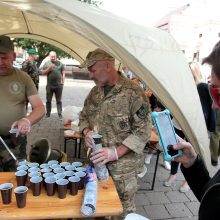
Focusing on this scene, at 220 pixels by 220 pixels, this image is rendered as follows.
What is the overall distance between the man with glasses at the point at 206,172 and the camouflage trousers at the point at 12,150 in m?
1.63

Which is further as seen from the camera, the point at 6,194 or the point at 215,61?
the point at 6,194

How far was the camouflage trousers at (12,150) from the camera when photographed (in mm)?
2625

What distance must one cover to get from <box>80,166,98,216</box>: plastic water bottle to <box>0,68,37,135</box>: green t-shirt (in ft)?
3.59

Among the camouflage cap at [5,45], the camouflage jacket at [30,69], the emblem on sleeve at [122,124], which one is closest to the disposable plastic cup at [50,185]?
the emblem on sleeve at [122,124]

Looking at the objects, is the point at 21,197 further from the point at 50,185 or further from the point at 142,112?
the point at 142,112

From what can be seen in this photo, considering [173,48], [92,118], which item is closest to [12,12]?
[92,118]

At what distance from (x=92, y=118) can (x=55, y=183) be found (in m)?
0.88

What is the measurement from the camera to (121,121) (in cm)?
234

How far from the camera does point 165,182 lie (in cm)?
446

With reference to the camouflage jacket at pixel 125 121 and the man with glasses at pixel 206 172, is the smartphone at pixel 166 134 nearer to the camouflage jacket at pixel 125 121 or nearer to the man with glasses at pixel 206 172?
the man with glasses at pixel 206 172

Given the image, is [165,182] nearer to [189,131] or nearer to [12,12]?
[189,131]

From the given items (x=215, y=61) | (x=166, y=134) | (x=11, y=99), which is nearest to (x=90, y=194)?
(x=166, y=134)

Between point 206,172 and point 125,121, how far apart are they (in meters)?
0.82

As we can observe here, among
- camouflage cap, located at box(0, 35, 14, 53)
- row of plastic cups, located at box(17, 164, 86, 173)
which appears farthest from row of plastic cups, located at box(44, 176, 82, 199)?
camouflage cap, located at box(0, 35, 14, 53)
